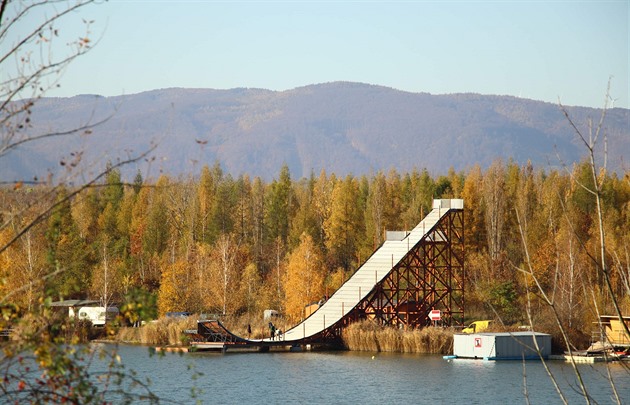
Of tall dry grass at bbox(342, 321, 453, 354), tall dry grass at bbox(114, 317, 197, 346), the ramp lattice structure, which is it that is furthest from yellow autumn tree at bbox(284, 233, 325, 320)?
tall dry grass at bbox(342, 321, 453, 354)

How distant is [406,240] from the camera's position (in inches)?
2172

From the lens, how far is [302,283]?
61500 millimetres

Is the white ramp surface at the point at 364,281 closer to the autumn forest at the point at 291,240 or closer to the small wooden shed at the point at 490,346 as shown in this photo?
the autumn forest at the point at 291,240

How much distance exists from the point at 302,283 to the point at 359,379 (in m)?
21.2

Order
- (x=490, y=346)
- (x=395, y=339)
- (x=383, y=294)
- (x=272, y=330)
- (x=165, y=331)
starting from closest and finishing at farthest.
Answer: (x=490, y=346)
(x=395, y=339)
(x=383, y=294)
(x=272, y=330)
(x=165, y=331)

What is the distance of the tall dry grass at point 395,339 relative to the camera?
5094 centimetres

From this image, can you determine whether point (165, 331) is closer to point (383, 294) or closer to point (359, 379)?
point (383, 294)

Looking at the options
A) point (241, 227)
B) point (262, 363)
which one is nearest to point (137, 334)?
point (262, 363)

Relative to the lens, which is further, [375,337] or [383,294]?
[383,294]

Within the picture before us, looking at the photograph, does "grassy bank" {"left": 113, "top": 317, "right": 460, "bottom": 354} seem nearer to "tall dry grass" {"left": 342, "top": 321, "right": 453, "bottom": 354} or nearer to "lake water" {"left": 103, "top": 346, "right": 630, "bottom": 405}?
"tall dry grass" {"left": 342, "top": 321, "right": 453, "bottom": 354}

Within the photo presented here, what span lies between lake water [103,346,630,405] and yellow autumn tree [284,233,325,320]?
9904 millimetres

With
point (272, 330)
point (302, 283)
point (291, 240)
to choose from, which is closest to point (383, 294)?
point (272, 330)

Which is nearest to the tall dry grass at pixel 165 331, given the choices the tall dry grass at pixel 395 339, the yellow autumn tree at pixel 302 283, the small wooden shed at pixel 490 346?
the yellow autumn tree at pixel 302 283

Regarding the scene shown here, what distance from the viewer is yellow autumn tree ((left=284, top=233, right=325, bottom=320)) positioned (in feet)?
201
